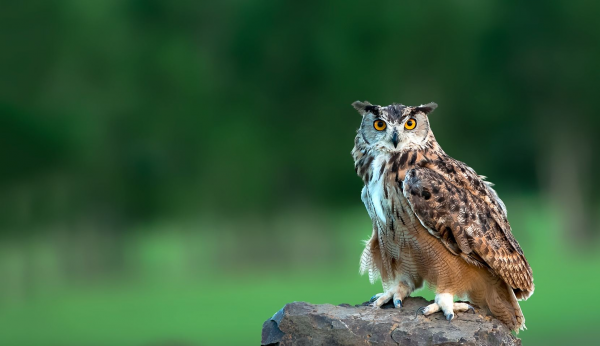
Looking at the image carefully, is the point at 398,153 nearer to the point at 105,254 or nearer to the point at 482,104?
the point at 105,254

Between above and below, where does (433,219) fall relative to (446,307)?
above

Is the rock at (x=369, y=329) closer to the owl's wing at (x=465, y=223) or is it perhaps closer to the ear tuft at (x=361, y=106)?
the owl's wing at (x=465, y=223)

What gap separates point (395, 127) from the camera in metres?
2.91

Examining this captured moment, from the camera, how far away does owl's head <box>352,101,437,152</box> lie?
291 cm

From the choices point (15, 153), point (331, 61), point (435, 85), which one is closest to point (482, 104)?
point (435, 85)

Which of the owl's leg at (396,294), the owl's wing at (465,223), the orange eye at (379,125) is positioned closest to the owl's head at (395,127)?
the orange eye at (379,125)

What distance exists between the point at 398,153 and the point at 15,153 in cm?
462

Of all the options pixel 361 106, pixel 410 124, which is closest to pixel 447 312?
pixel 410 124

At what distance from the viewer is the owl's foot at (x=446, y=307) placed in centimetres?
294

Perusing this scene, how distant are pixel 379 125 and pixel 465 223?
0.47 m

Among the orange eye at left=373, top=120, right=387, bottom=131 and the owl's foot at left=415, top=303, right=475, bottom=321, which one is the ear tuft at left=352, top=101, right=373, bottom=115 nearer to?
the orange eye at left=373, top=120, right=387, bottom=131

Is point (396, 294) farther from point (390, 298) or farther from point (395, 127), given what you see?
point (395, 127)

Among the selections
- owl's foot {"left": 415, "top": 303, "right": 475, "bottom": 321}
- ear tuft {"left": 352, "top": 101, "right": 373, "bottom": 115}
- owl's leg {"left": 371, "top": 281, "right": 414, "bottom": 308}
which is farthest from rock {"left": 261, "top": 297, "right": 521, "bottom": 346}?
ear tuft {"left": 352, "top": 101, "right": 373, "bottom": 115}

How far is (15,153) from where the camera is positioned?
668 cm
